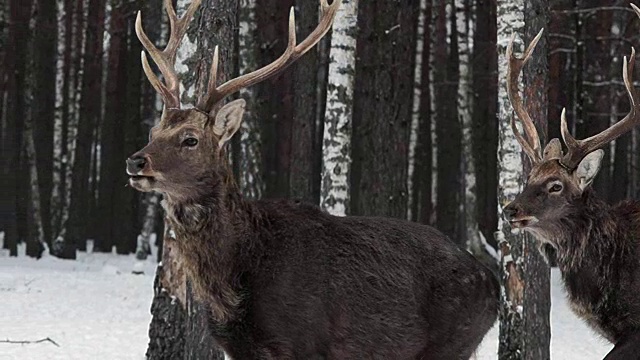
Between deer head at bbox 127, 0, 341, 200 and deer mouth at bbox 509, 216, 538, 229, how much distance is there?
192cm

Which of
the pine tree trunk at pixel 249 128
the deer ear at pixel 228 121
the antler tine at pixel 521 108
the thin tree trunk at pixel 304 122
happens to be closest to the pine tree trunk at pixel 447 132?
the thin tree trunk at pixel 304 122

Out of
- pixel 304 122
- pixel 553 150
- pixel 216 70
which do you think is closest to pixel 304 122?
pixel 304 122

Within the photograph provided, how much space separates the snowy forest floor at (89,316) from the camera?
10688 millimetres

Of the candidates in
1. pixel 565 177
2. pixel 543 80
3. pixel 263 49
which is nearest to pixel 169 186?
pixel 565 177

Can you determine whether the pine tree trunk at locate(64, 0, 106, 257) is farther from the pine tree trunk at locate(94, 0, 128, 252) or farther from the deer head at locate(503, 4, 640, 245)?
the deer head at locate(503, 4, 640, 245)

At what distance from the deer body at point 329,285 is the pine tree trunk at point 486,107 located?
48.1ft

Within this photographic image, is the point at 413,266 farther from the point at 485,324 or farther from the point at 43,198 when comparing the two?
the point at 43,198

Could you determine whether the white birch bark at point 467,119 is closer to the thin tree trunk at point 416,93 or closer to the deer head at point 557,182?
the thin tree trunk at point 416,93

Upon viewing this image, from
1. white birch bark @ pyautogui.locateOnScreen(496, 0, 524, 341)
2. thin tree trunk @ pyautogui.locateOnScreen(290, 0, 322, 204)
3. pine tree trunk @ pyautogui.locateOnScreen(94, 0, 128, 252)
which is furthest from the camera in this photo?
pine tree trunk @ pyautogui.locateOnScreen(94, 0, 128, 252)

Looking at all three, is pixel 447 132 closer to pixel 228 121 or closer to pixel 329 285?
pixel 228 121

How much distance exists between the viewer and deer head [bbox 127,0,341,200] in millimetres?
6363

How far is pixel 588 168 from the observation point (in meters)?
7.45

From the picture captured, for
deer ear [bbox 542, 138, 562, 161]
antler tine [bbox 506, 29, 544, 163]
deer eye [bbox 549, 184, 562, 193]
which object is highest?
antler tine [bbox 506, 29, 544, 163]

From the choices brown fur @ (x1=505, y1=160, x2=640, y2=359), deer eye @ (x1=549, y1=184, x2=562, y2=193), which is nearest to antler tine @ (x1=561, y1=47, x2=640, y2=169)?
brown fur @ (x1=505, y1=160, x2=640, y2=359)
